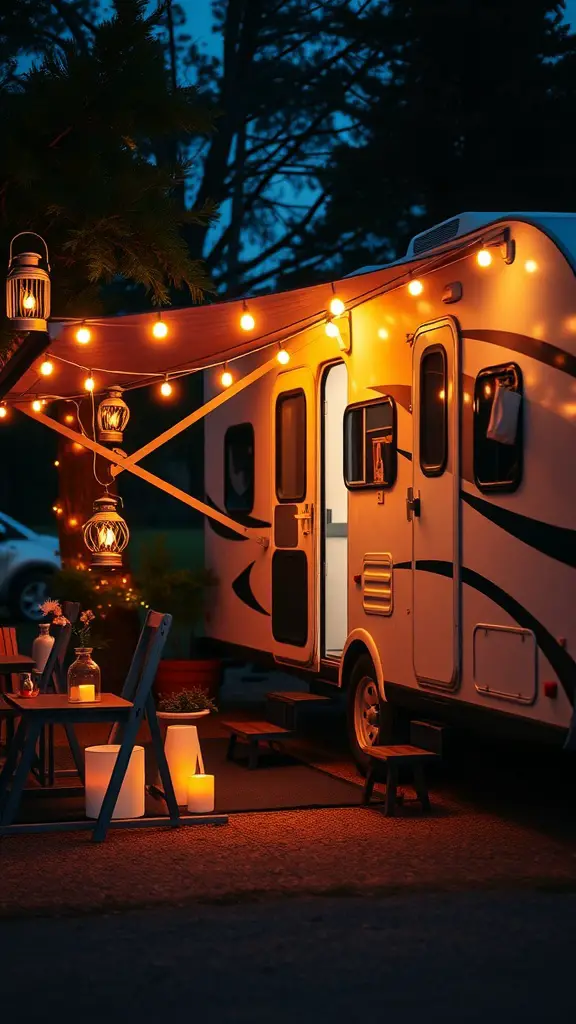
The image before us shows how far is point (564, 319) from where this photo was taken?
7.20m

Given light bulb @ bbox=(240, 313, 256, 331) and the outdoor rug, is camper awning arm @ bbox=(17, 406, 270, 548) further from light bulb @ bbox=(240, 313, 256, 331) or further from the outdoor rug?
the outdoor rug

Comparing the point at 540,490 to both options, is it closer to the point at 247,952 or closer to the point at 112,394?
the point at 247,952

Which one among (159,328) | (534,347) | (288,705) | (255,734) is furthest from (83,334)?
(534,347)

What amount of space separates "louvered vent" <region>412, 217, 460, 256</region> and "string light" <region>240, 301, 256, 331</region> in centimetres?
102

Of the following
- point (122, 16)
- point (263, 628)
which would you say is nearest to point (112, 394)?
point (263, 628)

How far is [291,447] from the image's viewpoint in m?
10.9

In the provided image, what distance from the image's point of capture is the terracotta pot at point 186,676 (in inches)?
502

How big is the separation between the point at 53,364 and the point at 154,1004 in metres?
6.23

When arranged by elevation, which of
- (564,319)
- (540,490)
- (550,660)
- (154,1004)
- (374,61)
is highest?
(374,61)

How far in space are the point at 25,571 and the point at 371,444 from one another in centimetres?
1265

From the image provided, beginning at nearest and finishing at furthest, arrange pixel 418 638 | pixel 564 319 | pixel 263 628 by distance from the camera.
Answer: pixel 564 319 < pixel 418 638 < pixel 263 628

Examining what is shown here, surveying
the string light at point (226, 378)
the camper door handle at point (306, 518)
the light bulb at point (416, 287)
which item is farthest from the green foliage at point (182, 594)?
the light bulb at point (416, 287)

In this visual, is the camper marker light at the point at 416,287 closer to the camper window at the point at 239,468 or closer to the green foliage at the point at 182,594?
the camper window at the point at 239,468

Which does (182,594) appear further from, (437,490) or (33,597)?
(33,597)
